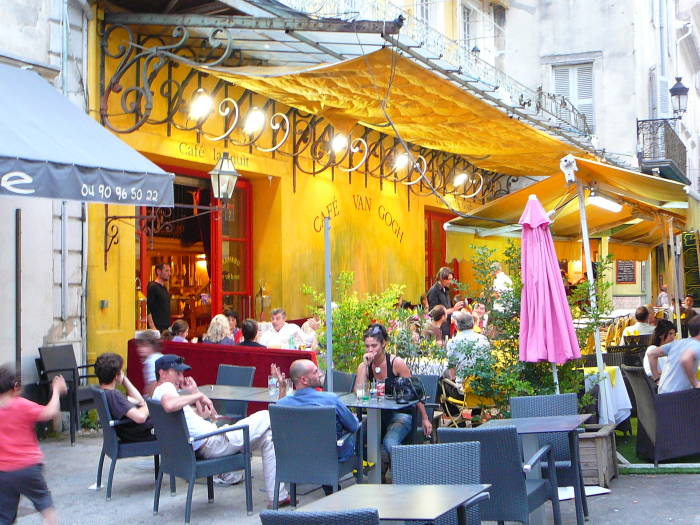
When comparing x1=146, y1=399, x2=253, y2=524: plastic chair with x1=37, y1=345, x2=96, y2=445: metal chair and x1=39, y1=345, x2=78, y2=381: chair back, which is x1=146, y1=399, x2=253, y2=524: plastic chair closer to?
x1=37, y1=345, x2=96, y2=445: metal chair

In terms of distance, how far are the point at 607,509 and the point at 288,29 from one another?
5734 mm

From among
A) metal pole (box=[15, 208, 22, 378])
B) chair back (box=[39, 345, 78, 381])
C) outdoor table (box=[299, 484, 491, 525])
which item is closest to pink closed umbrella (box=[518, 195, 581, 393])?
outdoor table (box=[299, 484, 491, 525])

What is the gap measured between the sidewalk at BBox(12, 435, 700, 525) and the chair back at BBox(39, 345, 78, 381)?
1.40 meters

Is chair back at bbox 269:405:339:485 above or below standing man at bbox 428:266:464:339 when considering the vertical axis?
below

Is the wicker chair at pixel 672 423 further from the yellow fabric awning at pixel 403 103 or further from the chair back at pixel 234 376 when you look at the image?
the yellow fabric awning at pixel 403 103

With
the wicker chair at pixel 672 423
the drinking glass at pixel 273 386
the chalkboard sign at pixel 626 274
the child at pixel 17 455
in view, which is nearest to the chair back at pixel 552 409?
the wicker chair at pixel 672 423

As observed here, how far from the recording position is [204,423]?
24.3 feet

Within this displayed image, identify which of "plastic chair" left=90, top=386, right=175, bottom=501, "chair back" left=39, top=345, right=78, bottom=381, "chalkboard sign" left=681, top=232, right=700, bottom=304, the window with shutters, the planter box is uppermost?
the window with shutters

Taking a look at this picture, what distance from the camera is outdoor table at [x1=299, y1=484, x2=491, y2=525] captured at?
4125mm

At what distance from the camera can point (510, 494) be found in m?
5.68

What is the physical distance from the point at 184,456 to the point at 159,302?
5779 mm

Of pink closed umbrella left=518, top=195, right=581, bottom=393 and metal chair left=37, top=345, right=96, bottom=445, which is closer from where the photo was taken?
pink closed umbrella left=518, top=195, right=581, bottom=393

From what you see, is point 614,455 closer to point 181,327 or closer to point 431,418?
point 431,418

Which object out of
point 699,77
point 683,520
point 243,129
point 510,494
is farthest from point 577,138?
point 699,77
